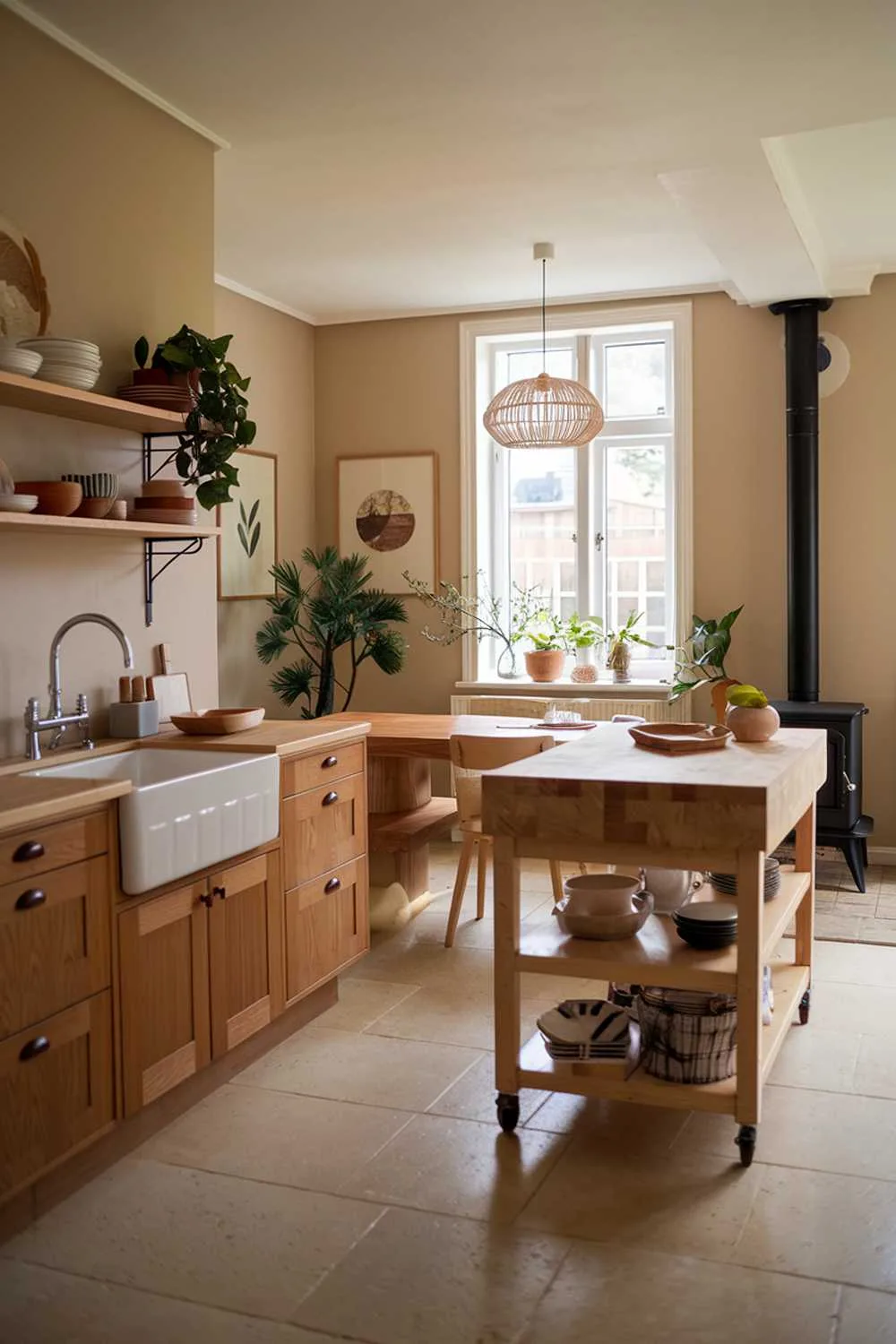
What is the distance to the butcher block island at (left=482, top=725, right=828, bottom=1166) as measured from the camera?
8.78 feet

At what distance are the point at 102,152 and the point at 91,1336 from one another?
9.74 feet

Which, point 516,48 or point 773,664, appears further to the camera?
point 773,664

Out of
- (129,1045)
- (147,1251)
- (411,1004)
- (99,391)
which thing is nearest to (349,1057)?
(411,1004)

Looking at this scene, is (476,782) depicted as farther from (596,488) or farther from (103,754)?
(596,488)

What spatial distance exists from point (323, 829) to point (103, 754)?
2.37ft

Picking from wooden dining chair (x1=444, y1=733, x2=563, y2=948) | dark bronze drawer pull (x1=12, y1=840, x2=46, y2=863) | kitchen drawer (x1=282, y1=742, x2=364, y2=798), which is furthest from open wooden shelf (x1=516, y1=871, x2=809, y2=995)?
wooden dining chair (x1=444, y1=733, x2=563, y2=948)

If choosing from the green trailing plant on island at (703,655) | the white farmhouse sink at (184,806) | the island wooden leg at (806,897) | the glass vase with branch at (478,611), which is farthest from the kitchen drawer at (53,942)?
the glass vase with branch at (478,611)

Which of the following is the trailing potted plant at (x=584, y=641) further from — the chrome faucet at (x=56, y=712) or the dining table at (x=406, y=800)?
the chrome faucet at (x=56, y=712)

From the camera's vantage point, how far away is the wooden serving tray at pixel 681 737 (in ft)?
10.5

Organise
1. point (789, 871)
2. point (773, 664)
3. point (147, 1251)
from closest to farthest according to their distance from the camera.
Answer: point (147, 1251), point (789, 871), point (773, 664)

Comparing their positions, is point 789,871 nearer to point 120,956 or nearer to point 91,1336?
point 120,956

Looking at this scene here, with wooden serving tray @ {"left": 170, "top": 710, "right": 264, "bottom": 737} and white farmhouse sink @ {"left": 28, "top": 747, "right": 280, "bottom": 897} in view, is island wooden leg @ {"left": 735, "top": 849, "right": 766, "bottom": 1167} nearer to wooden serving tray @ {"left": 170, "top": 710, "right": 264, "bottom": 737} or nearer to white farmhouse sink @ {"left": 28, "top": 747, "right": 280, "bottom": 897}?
white farmhouse sink @ {"left": 28, "top": 747, "right": 280, "bottom": 897}

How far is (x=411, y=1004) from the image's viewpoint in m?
3.94

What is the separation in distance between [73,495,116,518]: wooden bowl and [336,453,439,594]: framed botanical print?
11.6 ft
